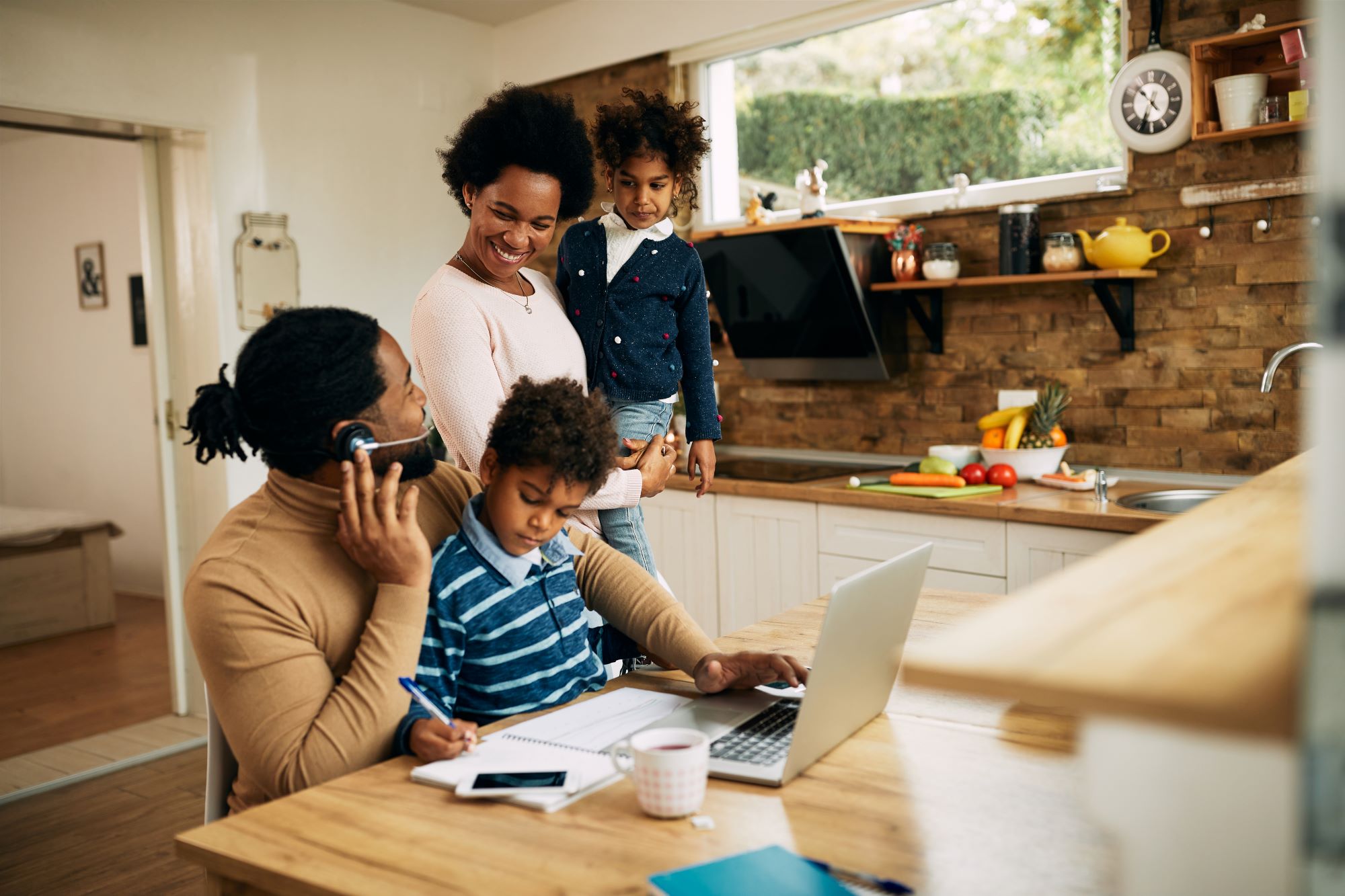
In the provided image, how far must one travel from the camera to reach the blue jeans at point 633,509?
2129 millimetres

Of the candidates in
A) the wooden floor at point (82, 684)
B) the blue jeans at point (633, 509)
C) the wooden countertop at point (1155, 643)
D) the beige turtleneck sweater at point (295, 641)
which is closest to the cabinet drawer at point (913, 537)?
the blue jeans at point (633, 509)

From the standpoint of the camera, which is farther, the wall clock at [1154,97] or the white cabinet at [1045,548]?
the wall clock at [1154,97]

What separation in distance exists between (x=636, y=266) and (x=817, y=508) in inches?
49.8

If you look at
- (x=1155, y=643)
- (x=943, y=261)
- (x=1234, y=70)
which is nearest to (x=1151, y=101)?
(x=1234, y=70)

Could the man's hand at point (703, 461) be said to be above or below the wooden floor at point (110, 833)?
above

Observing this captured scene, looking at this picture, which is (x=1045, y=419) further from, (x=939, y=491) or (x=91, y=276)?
(x=91, y=276)

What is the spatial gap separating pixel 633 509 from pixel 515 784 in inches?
38.8

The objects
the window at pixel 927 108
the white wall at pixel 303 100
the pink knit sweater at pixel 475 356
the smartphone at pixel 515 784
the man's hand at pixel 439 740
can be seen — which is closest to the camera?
the smartphone at pixel 515 784

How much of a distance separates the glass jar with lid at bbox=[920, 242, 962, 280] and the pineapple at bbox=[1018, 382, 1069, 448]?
17.8 inches

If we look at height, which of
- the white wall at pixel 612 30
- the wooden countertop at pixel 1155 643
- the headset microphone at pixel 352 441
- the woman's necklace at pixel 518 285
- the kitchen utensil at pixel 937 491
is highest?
the white wall at pixel 612 30

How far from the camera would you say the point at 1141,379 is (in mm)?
3205

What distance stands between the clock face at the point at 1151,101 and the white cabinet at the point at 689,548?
1605 mm

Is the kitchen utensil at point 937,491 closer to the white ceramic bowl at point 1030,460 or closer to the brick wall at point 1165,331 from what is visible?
the white ceramic bowl at point 1030,460

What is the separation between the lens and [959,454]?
11.0 feet
